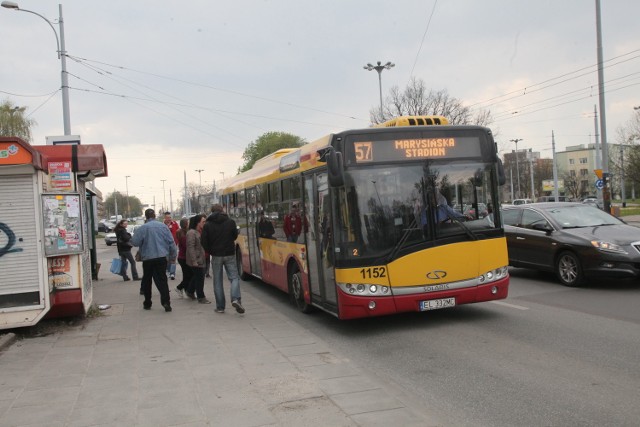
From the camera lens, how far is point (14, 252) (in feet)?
25.0

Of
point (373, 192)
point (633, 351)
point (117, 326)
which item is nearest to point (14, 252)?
point (117, 326)

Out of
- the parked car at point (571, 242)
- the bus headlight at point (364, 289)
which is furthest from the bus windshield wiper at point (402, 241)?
the parked car at point (571, 242)

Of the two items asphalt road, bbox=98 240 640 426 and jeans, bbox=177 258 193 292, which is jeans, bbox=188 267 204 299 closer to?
jeans, bbox=177 258 193 292

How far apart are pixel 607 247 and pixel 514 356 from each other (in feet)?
16.4

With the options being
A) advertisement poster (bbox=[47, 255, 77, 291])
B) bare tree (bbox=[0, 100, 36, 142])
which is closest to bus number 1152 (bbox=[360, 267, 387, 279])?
advertisement poster (bbox=[47, 255, 77, 291])

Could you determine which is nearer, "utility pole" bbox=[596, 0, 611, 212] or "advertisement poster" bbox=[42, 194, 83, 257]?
"advertisement poster" bbox=[42, 194, 83, 257]

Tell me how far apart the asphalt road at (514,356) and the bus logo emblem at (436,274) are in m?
0.75

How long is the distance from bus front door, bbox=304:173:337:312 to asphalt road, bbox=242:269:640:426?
21.1 inches

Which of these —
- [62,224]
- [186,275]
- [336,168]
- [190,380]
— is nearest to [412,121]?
[336,168]

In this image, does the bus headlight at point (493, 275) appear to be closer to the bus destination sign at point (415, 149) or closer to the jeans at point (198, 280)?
the bus destination sign at point (415, 149)

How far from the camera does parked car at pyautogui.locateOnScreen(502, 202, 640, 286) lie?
9.73 m

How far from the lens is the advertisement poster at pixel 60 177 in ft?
28.0

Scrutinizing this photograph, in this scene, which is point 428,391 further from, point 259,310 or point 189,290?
point 189,290

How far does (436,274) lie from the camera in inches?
285
